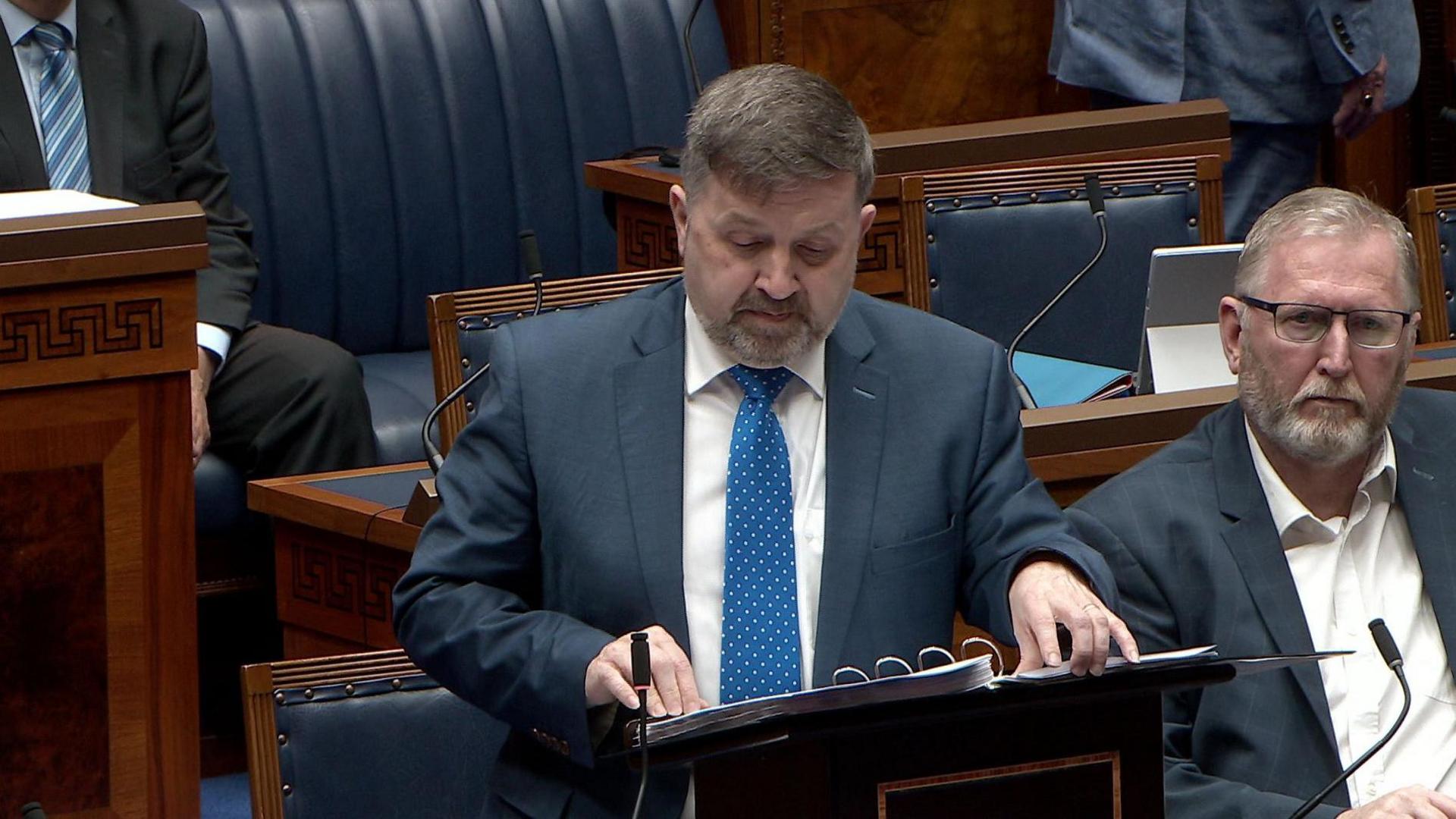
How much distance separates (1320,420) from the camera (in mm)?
2396

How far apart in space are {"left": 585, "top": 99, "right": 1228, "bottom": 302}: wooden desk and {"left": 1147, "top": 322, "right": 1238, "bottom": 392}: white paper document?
1053mm

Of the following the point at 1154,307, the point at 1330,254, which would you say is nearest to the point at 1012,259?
the point at 1154,307

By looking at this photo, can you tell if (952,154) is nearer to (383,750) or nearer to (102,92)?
(102,92)

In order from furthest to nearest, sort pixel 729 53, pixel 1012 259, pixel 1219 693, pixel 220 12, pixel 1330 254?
pixel 729 53
pixel 220 12
pixel 1012 259
pixel 1330 254
pixel 1219 693

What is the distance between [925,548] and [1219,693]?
39cm

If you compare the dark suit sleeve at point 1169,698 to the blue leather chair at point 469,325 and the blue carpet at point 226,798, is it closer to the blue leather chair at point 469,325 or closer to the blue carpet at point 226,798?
the blue leather chair at point 469,325

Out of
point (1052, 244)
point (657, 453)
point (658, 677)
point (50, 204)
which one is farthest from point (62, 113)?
point (658, 677)

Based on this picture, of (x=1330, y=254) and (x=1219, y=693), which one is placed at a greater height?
(x=1330, y=254)

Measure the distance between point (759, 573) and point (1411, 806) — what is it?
25.9 inches

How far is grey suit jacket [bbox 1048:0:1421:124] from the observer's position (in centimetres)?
449

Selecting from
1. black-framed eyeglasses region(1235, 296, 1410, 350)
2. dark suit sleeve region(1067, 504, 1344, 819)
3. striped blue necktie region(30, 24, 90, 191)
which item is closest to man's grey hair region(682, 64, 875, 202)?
dark suit sleeve region(1067, 504, 1344, 819)

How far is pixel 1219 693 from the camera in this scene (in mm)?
2277

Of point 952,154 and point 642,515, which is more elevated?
point 952,154

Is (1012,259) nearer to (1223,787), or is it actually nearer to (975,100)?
(975,100)
